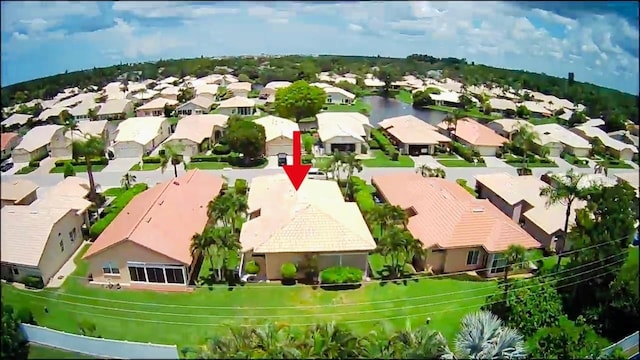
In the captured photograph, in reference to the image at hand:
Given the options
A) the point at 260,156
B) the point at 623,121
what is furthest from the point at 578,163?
the point at 260,156

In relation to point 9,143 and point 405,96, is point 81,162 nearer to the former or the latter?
point 9,143

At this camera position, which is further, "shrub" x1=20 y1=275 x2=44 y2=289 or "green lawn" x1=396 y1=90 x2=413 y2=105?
"green lawn" x1=396 y1=90 x2=413 y2=105

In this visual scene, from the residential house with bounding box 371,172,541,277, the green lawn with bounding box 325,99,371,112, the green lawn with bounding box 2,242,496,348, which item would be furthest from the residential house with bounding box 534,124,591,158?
the green lawn with bounding box 2,242,496,348

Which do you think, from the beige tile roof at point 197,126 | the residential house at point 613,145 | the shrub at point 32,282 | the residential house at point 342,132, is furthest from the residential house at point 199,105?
the residential house at point 613,145

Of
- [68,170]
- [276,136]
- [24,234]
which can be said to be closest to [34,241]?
[24,234]

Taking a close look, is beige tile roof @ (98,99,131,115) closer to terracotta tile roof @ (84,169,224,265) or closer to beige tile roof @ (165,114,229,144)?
beige tile roof @ (165,114,229,144)

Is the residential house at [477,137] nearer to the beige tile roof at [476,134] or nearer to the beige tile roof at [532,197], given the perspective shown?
the beige tile roof at [476,134]

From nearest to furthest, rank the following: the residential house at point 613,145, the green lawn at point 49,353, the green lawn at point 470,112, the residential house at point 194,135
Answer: the green lawn at point 49,353
the residential house at point 194,135
the residential house at point 613,145
the green lawn at point 470,112
